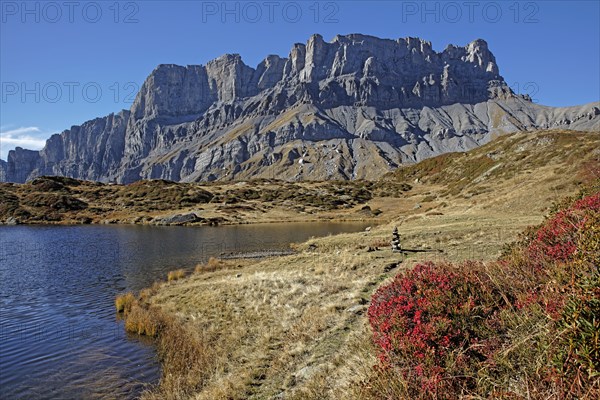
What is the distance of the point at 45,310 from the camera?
25516 millimetres

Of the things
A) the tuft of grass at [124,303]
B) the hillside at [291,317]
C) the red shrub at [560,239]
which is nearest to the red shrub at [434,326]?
the hillside at [291,317]

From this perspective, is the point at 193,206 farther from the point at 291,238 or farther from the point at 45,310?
the point at 45,310

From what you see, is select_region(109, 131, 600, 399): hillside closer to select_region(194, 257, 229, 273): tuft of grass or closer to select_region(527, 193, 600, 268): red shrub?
select_region(194, 257, 229, 273): tuft of grass

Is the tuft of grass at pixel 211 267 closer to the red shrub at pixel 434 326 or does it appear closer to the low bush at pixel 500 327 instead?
the low bush at pixel 500 327

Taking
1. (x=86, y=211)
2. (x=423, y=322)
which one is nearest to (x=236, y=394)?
(x=423, y=322)

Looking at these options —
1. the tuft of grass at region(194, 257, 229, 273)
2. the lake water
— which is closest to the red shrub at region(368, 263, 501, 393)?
the lake water

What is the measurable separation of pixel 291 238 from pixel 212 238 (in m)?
12.9

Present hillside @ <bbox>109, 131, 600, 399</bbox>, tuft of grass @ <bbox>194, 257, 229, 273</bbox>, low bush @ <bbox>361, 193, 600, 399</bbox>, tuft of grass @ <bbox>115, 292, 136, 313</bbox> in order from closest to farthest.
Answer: low bush @ <bbox>361, 193, 600, 399</bbox> < hillside @ <bbox>109, 131, 600, 399</bbox> < tuft of grass @ <bbox>115, 292, 136, 313</bbox> < tuft of grass @ <bbox>194, 257, 229, 273</bbox>

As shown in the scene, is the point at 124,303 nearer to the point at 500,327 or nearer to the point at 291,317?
the point at 291,317

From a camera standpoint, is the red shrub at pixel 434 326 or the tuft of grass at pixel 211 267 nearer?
the red shrub at pixel 434 326

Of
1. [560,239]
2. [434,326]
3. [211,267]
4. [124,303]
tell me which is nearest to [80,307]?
[124,303]

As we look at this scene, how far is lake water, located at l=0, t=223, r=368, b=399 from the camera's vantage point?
15.1 metres

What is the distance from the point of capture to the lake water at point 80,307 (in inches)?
594

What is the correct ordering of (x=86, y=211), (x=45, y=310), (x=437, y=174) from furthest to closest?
(x=437, y=174), (x=86, y=211), (x=45, y=310)
